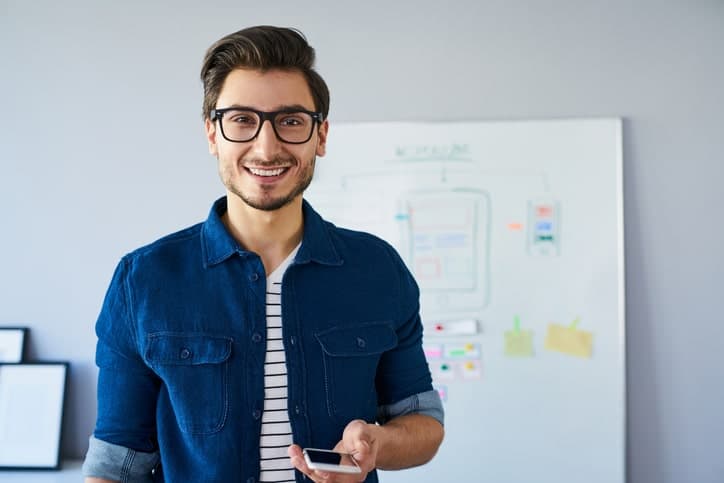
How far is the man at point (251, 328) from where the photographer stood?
1.10 meters

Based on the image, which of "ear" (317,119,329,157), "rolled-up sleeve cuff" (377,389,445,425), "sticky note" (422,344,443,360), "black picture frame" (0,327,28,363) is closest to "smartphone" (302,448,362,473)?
"rolled-up sleeve cuff" (377,389,445,425)

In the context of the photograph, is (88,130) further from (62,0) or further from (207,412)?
(207,412)

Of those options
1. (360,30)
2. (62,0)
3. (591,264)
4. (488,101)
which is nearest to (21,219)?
(62,0)

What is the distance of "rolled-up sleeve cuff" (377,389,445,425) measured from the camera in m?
1.26

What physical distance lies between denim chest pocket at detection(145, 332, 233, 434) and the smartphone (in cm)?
16

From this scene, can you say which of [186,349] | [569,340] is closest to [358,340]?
[186,349]

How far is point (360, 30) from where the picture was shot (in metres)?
2.67

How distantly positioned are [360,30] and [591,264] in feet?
4.09

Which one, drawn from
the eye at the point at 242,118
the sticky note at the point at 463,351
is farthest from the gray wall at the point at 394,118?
the eye at the point at 242,118

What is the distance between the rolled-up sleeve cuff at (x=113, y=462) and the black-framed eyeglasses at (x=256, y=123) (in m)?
0.53

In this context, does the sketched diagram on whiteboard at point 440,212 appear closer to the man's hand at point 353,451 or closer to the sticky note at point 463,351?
the sticky note at point 463,351

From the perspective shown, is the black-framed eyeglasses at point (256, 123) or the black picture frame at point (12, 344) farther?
the black picture frame at point (12, 344)

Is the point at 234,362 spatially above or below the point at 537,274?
below

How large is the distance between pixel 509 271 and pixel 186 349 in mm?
1715
